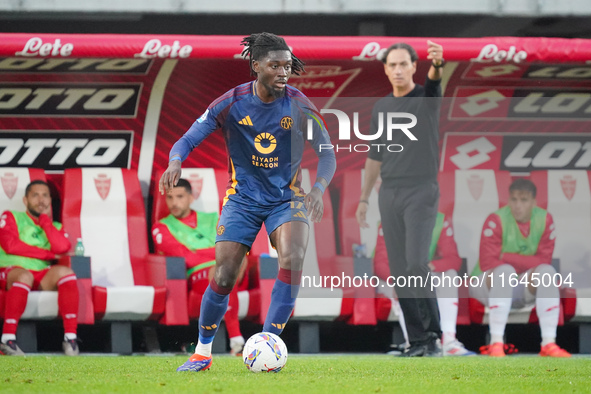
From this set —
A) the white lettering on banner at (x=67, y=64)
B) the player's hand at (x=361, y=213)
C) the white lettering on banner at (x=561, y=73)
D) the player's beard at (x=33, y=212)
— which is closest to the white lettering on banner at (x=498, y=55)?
the white lettering on banner at (x=561, y=73)

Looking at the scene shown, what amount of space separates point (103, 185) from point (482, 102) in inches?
131

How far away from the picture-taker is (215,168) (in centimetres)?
852

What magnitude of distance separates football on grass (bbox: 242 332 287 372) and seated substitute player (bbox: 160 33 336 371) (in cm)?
10

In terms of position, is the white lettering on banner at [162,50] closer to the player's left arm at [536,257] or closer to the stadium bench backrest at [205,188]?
the stadium bench backrest at [205,188]

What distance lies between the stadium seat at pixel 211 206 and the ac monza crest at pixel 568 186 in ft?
8.96

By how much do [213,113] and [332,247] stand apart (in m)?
2.99

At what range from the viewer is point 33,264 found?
7473mm

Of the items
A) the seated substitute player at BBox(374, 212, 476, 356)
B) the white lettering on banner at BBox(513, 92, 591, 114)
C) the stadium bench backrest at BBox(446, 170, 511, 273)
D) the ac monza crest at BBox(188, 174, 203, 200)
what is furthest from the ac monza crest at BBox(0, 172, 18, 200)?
the white lettering on banner at BBox(513, 92, 591, 114)

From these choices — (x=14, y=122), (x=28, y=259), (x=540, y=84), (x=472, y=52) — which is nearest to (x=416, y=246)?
(x=472, y=52)

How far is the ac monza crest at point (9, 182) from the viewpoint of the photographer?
26.3ft

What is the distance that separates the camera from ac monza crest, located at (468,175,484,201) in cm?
821

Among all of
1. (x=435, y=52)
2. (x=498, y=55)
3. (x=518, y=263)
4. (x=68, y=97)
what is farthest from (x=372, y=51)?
(x=68, y=97)

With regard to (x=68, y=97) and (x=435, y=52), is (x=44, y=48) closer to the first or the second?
(x=68, y=97)

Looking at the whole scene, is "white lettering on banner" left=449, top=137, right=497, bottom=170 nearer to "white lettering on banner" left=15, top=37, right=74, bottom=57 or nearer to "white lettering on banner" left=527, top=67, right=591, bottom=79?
"white lettering on banner" left=527, top=67, right=591, bottom=79
